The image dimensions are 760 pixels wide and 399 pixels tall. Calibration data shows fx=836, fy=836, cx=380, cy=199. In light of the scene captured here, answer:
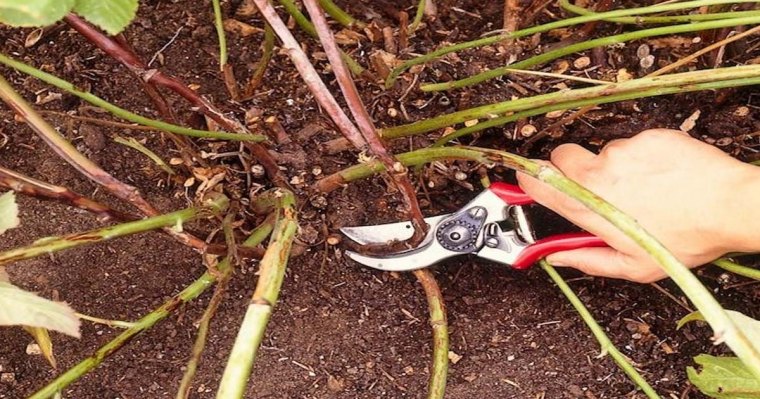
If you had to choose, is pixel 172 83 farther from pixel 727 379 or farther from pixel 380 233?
pixel 727 379

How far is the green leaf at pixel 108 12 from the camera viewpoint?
0.58 meters

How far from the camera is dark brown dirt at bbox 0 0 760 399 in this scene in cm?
111

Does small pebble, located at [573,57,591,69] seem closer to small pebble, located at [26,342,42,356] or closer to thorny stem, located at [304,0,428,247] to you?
thorny stem, located at [304,0,428,247]

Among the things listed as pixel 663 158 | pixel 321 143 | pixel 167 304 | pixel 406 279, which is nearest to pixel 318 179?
pixel 321 143

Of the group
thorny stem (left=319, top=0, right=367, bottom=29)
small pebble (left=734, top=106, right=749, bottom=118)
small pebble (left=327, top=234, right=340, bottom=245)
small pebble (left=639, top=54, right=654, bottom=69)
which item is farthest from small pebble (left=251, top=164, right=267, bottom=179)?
small pebble (left=734, top=106, right=749, bottom=118)

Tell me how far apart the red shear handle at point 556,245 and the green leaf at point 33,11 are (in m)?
0.64

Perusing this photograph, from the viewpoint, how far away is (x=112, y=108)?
0.89 meters

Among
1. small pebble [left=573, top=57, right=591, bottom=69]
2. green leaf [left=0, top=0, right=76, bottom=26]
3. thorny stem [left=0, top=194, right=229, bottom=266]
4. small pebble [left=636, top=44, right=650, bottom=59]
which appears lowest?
thorny stem [left=0, top=194, right=229, bottom=266]

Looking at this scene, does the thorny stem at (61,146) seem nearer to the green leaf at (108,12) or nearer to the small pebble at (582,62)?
the green leaf at (108,12)

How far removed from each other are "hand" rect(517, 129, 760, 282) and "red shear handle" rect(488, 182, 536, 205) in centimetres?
1

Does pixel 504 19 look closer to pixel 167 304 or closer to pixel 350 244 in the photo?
pixel 350 244

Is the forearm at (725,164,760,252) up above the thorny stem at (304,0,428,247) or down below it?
below

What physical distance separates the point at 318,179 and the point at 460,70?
0.26 metres

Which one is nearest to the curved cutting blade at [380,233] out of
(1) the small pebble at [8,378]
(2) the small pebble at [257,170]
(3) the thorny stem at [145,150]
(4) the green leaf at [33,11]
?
(2) the small pebble at [257,170]
